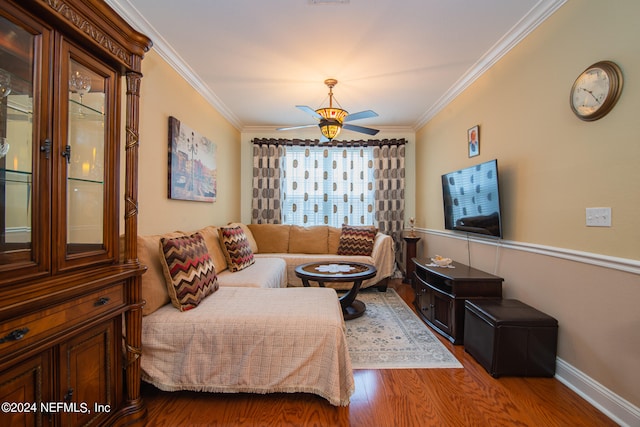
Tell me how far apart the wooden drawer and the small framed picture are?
10.8ft

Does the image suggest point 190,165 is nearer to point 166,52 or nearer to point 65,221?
point 166,52

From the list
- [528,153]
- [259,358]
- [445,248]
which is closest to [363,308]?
[445,248]

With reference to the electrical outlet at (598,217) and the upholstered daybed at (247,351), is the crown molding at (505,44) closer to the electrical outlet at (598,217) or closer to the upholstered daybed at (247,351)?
the electrical outlet at (598,217)

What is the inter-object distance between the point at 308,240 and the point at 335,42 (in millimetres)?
2928

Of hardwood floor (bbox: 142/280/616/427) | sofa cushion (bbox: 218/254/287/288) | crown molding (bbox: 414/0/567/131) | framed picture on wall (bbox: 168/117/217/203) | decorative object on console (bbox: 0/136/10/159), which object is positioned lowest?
hardwood floor (bbox: 142/280/616/427)

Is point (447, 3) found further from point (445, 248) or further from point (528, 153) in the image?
point (445, 248)

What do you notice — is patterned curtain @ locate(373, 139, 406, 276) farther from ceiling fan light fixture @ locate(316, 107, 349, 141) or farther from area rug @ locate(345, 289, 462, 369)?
ceiling fan light fixture @ locate(316, 107, 349, 141)

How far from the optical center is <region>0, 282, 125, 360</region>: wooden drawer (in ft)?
3.13

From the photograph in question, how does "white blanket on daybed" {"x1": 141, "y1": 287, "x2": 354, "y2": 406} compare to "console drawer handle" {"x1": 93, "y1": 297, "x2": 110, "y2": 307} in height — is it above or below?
below

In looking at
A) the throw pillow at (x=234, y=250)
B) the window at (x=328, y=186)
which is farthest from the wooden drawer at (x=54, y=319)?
the window at (x=328, y=186)

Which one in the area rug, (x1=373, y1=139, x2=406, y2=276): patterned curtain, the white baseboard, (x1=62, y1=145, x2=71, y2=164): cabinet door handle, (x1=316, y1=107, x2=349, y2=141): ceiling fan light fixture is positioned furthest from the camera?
(x1=373, y1=139, x2=406, y2=276): patterned curtain

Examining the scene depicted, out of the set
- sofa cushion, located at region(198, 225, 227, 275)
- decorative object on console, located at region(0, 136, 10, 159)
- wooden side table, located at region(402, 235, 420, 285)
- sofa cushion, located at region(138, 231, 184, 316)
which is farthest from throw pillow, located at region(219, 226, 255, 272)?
wooden side table, located at region(402, 235, 420, 285)

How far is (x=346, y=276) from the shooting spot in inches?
113

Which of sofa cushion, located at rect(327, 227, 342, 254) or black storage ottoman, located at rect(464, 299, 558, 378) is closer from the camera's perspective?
black storage ottoman, located at rect(464, 299, 558, 378)
